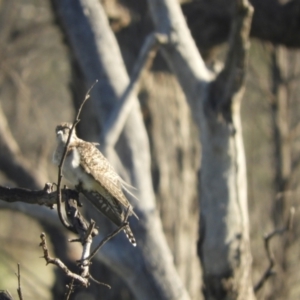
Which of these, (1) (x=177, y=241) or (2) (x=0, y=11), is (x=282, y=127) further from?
(2) (x=0, y=11)

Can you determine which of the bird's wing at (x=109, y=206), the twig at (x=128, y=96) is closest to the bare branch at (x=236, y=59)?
the twig at (x=128, y=96)

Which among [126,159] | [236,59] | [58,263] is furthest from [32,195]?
[126,159]

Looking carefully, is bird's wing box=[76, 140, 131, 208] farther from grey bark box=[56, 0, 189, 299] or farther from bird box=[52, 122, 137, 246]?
grey bark box=[56, 0, 189, 299]

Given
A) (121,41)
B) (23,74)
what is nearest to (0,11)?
(23,74)

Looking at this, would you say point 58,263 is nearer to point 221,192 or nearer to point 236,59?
point 236,59

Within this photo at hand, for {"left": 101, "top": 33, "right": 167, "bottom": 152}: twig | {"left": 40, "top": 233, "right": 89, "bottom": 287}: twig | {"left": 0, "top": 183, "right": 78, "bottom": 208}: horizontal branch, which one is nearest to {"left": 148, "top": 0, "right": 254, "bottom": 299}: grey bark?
{"left": 101, "top": 33, "right": 167, "bottom": 152}: twig

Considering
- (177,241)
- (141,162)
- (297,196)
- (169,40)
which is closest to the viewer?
(169,40)

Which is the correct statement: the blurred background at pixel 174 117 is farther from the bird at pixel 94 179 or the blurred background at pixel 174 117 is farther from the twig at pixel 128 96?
the bird at pixel 94 179
